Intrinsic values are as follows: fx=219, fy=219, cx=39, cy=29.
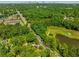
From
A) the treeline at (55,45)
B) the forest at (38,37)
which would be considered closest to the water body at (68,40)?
the forest at (38,37)

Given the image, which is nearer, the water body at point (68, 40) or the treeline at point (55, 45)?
the treeline at point (55, 45)

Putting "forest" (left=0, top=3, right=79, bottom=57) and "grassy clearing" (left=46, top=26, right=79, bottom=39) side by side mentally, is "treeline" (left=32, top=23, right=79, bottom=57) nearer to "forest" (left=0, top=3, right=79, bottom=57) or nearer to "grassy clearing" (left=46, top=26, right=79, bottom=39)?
"forest" (left=0, top=3, right=79, bottom=57)

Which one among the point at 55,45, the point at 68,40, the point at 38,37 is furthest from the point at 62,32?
the point at 55,45

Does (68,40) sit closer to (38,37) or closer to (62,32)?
(62,32)

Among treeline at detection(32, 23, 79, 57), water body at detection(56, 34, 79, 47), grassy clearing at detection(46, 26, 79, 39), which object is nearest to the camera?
treeline at detection(32, 23, 79, 57)

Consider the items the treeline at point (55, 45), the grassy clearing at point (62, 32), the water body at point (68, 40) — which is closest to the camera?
the treeline at point (55, 45)

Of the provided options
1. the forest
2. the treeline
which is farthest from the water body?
the treeline

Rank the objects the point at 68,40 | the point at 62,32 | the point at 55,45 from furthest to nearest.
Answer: the point at 62,32
the point at 68,40
the point at 55,45

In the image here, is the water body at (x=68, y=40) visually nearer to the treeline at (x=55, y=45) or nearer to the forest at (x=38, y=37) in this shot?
the forest at (x=38, y=37)

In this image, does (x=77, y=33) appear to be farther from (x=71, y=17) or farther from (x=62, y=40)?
(x=71, y=17)

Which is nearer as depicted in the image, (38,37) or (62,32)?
(38,37)

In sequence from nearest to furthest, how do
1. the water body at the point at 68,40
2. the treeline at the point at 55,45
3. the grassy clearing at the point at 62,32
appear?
the treeline at the point at 55,45
the water body at the point at 68,40
the grassy clearing at the point at 62,32
